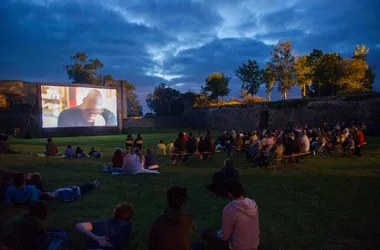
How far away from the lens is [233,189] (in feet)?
9.93

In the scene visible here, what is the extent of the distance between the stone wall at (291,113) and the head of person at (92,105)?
52.7 feet

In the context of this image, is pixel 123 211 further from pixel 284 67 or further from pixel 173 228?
pixel 284 67

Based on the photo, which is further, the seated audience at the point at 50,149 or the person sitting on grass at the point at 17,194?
the seated audience at the point at 50,149

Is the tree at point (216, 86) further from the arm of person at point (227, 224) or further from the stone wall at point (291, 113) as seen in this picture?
the arm of person at point (227, 224)

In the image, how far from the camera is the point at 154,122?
46.2m

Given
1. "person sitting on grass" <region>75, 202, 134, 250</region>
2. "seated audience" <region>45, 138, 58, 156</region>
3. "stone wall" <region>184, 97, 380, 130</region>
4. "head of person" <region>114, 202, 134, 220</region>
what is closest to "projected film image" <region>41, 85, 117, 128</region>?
"seated audience" <region>45, 138, 58, 156</region>

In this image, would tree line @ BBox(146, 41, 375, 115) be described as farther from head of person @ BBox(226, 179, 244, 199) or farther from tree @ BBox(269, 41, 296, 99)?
head of person @ BBox(226, 179, 244, 199)

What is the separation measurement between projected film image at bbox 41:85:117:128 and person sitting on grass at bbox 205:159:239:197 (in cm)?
2322

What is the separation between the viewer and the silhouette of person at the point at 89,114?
26.8 metres

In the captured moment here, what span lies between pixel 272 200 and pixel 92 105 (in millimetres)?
25334

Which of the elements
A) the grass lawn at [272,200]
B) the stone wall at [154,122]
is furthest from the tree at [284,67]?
the grass lawn at [272,200]

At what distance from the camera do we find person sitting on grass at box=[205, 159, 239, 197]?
6.49 m

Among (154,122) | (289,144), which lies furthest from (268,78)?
(289,144)

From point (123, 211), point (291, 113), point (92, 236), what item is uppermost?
point (291, 113)
